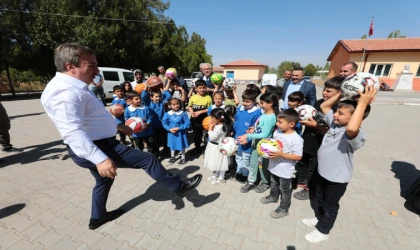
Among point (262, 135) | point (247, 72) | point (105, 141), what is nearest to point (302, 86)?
point (262, 135)

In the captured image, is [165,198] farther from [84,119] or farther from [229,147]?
[84,119]

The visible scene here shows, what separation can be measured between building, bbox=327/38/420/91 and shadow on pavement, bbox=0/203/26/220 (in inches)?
1231

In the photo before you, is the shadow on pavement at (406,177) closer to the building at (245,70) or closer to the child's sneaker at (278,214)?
the child's sneaker at (278,214)

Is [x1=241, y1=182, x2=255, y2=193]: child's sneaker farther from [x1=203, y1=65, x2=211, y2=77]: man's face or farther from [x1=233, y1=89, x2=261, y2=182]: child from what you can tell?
[x1=203, y1=65, x2=211, y2=77]: man's face

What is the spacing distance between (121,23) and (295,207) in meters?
20.7

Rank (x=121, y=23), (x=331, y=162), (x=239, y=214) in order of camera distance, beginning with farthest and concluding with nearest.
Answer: (x=121, y=23)
(x=239, y=214)
(x=331, y=162)

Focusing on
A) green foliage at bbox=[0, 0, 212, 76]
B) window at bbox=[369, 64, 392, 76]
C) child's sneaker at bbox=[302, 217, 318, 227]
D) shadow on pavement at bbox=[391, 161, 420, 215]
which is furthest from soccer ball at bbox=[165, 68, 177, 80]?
window at bbox=[369, 64, 392, 76]

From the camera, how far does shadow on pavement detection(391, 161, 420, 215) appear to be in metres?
3.02

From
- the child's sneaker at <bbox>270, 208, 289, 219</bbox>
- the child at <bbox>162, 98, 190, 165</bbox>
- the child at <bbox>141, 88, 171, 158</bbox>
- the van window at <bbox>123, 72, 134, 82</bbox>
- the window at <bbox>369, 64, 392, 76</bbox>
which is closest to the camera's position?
the child's sneaker at <bbox>270, 208, 289, 219</bbox>

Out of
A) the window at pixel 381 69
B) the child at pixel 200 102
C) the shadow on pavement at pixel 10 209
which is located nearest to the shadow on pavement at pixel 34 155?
the shadow on pavement at pixel 10 209

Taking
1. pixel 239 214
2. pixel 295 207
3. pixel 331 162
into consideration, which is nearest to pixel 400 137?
pixel 295 207

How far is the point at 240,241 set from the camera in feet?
7.75

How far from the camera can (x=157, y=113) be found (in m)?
4.56

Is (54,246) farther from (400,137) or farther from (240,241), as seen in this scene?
(400,137)
